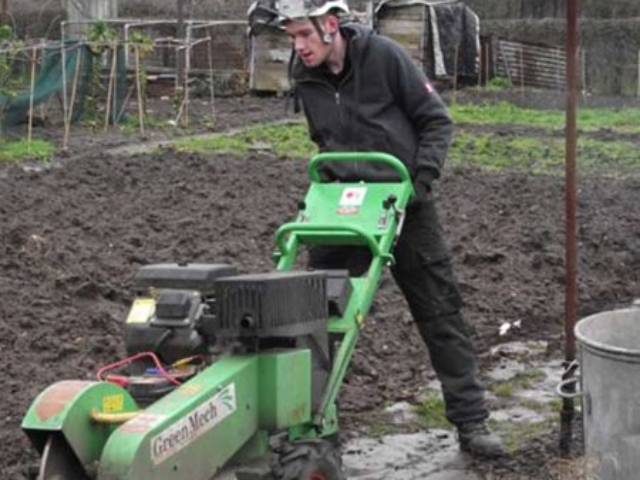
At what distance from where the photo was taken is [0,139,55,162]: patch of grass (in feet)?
52.9

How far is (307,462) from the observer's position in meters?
4.60

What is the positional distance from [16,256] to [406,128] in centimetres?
447

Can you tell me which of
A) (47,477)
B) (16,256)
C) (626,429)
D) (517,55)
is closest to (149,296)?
(47,477)

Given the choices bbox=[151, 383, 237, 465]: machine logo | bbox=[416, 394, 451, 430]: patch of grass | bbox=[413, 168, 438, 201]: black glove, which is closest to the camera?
bbox=[151, 383, 237, 465]: machine logo

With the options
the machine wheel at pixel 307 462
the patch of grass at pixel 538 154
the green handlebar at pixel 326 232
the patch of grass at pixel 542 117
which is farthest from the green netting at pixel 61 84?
the machine wheel at pixel 307 462

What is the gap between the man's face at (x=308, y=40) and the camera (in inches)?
206

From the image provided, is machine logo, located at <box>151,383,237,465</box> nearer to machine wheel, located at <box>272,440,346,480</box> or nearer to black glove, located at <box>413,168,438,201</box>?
machine wheel, located at <box>272,440,346,480</box>

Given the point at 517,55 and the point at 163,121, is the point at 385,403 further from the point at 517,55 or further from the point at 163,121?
the point at 517,55

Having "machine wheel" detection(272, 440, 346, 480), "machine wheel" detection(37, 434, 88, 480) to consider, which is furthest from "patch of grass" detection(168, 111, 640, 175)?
"machine wheel" detection(37, 434, 88, 480)

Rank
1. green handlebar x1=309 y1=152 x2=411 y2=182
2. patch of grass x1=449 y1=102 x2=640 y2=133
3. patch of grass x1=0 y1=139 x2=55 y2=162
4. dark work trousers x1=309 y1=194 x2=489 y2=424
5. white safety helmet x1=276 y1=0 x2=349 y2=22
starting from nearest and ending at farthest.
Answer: white safety helmet x1=276 y1=0 x2=349 y2=22 → green handlebar x1=309 y1=152 x2=411 y2=182 → dark work trousers x1=309 y1=194 x2=489 y2=424 → patch of grass x1=0 y1=139 x2=55 y2=162 → patch of grass x1=449 y1=102 x2=640 y2=133

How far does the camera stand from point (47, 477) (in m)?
4.14

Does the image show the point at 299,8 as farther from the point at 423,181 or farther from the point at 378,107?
the point at 423,181

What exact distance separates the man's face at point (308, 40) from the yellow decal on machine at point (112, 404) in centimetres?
161

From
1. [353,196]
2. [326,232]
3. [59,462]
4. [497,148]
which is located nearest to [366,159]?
[353,196]
